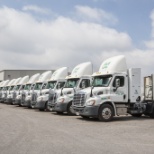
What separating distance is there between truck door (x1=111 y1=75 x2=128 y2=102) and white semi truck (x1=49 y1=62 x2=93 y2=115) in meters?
3.26

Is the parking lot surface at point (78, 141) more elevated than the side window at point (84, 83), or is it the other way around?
the side window at point (84, 83)

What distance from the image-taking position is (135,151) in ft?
27.7

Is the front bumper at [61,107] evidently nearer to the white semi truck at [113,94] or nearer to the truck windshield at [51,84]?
the white semi truck at [113,94]

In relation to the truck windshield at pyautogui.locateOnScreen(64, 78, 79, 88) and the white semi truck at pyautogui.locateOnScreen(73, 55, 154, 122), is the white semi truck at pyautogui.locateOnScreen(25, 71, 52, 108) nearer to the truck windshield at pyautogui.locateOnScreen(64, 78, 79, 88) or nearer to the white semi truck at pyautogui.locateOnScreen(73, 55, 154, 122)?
the truck windshield at pyautogui.locateOnScreen(64, 78, 79, 88)

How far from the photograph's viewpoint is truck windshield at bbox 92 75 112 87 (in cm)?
1711

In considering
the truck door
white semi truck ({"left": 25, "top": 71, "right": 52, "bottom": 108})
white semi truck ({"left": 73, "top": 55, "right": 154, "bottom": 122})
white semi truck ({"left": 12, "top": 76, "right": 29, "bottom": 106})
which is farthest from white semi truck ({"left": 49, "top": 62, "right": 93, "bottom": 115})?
white semi truck ({"left": 12, "top": 76, "right": 29, "bottom": 106})

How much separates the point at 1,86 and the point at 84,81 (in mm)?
24006

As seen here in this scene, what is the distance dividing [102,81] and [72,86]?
3943mm

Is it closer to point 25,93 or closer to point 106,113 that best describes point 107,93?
point 106,113

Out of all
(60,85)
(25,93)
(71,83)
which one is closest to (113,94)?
(71,83)

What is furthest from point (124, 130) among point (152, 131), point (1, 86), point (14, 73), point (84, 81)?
point (14, 73)

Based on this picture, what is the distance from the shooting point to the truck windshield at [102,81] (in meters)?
17.1

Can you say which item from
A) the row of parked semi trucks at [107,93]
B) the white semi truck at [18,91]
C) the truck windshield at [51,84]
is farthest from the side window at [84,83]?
the white semi truck at [18,91]

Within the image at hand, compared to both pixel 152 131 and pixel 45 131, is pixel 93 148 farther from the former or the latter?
pixel 152 131
